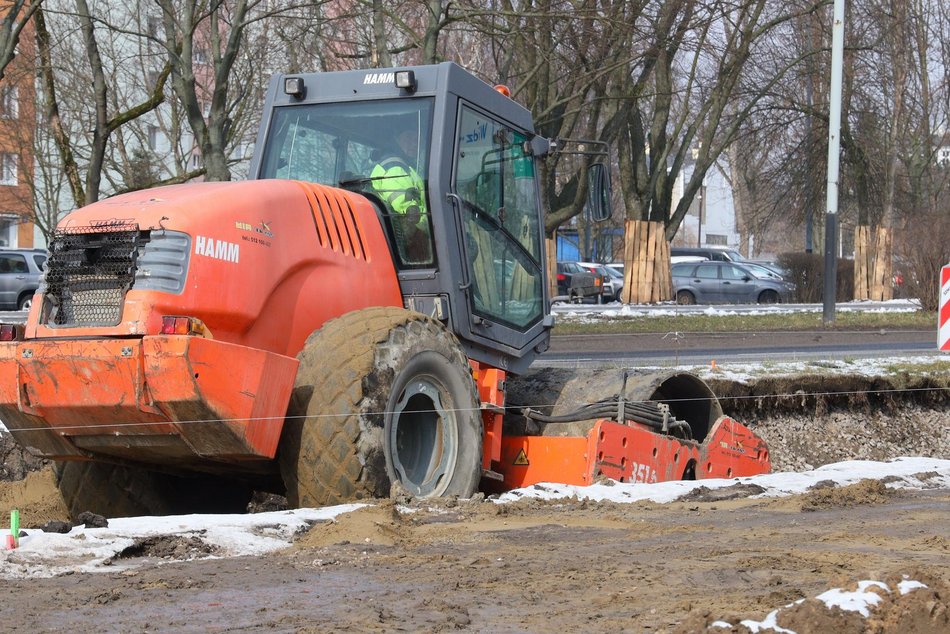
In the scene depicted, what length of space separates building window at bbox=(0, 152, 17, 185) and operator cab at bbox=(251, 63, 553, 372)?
3052 centimetres

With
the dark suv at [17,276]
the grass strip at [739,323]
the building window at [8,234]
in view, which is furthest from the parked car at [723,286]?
the building window at [8,234]

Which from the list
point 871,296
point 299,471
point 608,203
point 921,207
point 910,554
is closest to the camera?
point 910,554

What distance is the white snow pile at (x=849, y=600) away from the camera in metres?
4.00

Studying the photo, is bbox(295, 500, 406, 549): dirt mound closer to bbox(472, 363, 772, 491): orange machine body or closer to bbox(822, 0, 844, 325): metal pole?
bbox(472, 363, 772, 491): orange machine body

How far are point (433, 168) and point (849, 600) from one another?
14.6ft

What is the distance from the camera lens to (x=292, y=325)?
6914 mm

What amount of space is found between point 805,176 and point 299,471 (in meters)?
33.7

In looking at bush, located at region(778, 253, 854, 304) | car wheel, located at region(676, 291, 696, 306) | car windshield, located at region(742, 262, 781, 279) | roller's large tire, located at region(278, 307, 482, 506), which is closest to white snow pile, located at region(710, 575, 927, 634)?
roller's large tire, located at region(278, 307, 482, 506)

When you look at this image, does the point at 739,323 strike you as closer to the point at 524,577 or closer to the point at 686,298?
the point at 686,298

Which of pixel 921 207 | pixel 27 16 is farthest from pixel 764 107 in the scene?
pixel 27 16

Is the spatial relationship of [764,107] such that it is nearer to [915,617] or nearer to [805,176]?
[805,176]

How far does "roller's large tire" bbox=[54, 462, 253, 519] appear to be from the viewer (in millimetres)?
7566

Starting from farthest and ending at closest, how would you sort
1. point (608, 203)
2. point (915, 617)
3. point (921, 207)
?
point (921, 207)
point (608, 203)
point (915, 617)

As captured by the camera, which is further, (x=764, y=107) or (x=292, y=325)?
(x=764, y=107)
